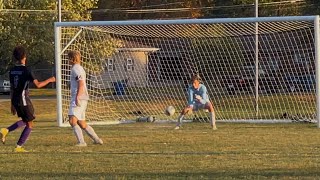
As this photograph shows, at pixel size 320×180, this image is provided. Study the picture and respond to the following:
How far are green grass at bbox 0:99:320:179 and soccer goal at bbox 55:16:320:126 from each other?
5.54 metres

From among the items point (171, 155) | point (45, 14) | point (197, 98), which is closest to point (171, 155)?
point (171, 155)

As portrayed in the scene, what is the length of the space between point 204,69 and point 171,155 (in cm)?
1634

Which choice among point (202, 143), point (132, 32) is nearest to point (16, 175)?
point (202, 143)

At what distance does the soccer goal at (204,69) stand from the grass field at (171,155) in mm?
5550

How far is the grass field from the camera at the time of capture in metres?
10.8

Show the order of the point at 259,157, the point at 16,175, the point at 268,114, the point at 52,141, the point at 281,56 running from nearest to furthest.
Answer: the point at 16,175, the point at 259,157, the point at 52,141, the point at 268,114, the point at 281,56

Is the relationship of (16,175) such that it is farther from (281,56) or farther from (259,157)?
(281,56)

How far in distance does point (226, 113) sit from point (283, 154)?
45.6 ft

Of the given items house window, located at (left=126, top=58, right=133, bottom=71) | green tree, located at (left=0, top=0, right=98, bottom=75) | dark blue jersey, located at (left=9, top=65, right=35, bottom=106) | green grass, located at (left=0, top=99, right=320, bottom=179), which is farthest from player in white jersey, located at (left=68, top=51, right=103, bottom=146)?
green tree, located at (left=0, top=0, right=98, bottom=75)

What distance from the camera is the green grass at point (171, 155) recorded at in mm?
10761

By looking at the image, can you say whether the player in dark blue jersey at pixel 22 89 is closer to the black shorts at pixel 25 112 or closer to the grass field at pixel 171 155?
the black shorts at pixel 25 112

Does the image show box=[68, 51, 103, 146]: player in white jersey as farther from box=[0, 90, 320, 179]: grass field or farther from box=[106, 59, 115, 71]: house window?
box=[106, 59, 115, 71]: house window

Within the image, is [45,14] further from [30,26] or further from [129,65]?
[129,65]

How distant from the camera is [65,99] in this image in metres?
23.0
